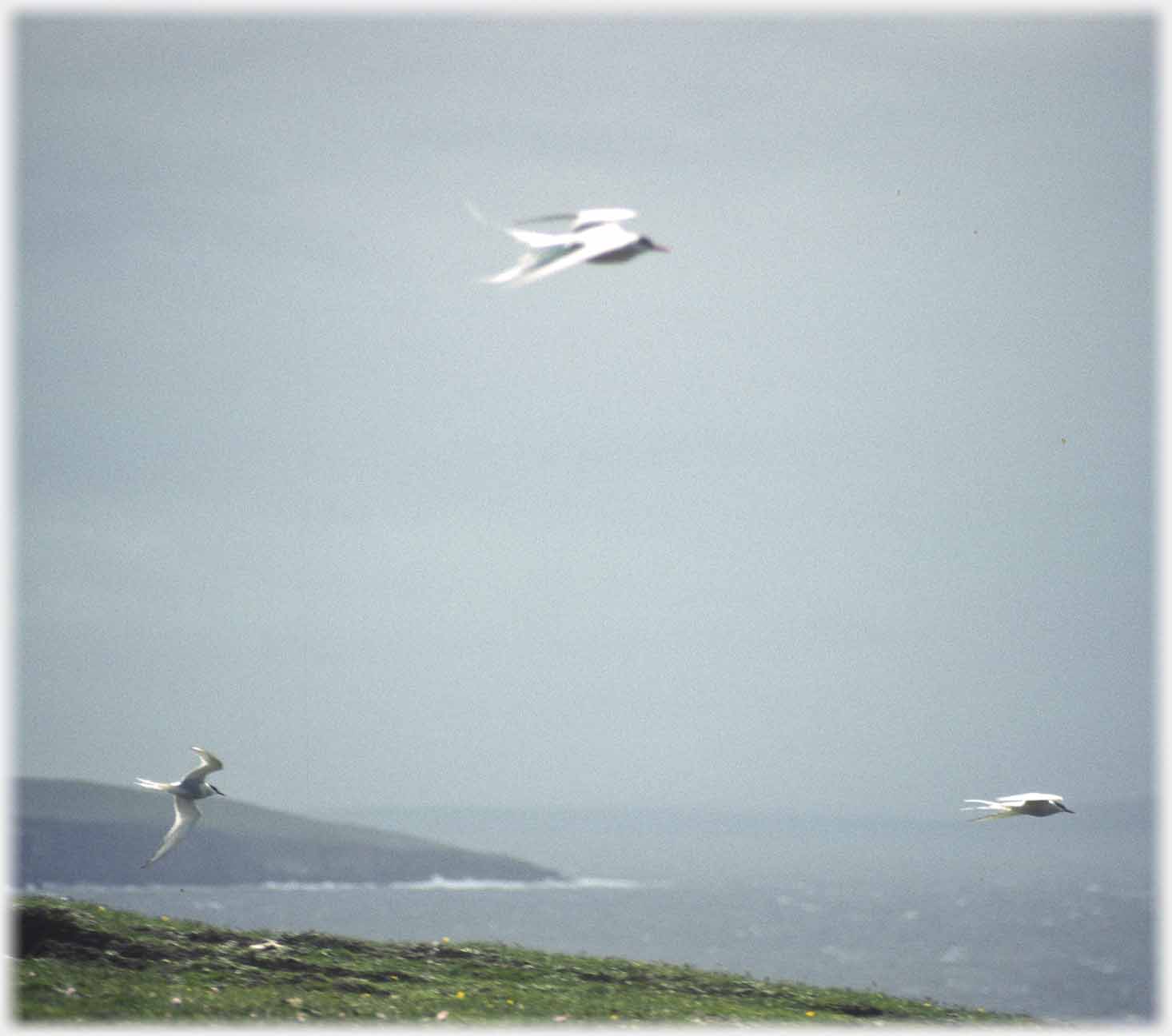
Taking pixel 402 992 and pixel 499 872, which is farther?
pixel 499 872

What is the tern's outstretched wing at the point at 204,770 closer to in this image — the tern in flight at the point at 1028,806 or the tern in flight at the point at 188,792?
the tern in flight at the point at 188,792

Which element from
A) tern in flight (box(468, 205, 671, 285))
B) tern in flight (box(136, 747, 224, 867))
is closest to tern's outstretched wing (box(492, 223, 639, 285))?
tern in flight (box(468, 205, 671, 285))

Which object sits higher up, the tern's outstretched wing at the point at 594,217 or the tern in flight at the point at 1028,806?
the tern's outstretched wing at the point at 594,217

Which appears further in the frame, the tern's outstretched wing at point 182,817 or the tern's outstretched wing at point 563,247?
the tern's outstretched wing at point 182,817

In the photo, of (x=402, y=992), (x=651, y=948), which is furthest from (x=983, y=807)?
(x=651, y=948)

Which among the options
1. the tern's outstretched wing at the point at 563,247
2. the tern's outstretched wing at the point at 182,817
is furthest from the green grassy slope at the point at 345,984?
the tern's outstretched wing at the point at 563,247

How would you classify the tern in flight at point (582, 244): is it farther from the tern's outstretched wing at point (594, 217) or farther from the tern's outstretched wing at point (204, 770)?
the tern's outstretched wing at point (204, 770)

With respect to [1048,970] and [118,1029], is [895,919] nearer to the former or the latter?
[1048,970]
